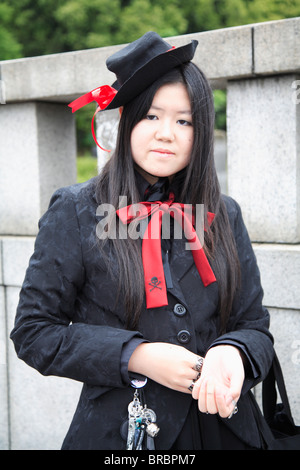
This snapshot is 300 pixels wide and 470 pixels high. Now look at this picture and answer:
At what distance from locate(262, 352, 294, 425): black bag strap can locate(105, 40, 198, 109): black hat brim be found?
3.05ft

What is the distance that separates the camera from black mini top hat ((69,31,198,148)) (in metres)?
1.57

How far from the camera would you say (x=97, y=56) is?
9.20 ft

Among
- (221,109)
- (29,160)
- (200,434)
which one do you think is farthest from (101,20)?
(200,434)

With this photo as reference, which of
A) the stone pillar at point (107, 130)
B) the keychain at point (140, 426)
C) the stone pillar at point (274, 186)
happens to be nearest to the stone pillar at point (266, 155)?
the stone pillar at point (274, 186)

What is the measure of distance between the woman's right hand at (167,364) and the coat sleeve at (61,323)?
0.05 meters

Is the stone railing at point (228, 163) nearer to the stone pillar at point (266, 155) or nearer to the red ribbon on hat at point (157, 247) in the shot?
the stone pillar at point (266, 155)

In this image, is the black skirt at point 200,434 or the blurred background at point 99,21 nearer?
the black skirt at point 200,434

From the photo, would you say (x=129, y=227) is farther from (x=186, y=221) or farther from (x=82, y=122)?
(x=82, y=122)

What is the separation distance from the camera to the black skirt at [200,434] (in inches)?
62.2

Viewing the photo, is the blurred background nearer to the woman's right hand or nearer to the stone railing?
the stone railing

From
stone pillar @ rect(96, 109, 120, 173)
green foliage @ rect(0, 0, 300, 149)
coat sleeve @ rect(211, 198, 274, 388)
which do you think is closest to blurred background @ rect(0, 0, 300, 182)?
green foliage @ rect(0, 0, 300, 149)

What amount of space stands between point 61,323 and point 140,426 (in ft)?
1.19

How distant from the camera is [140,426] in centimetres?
155

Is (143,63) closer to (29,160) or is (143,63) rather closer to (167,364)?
(167,364)
